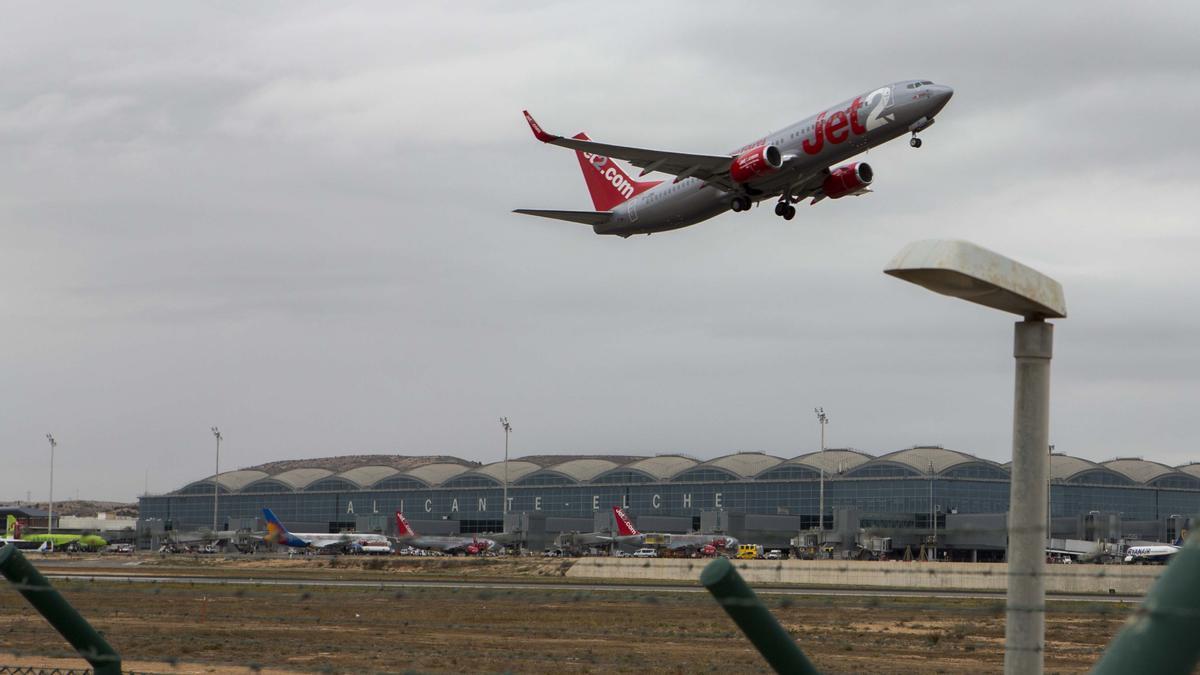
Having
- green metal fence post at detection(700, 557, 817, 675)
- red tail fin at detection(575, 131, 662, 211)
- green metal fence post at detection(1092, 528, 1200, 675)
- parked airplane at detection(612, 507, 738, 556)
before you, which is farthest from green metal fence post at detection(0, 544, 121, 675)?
parked airplane at detection(612, 507, 738, 556)

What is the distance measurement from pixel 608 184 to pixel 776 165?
15946 mm

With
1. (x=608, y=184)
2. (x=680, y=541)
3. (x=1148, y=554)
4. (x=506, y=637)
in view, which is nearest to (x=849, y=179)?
(x=608, y=184)

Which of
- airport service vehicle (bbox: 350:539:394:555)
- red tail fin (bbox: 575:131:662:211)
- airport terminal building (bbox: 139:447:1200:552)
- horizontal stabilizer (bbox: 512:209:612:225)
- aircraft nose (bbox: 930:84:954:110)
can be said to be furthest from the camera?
airport terminal building (bbox: 139:447:1200:552)

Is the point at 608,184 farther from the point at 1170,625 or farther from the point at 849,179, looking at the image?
the point at 1170,625

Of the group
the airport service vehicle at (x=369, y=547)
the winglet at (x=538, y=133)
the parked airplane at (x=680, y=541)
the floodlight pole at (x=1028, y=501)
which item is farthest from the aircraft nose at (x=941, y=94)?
the airport service vehicle at (x=369, y=547)

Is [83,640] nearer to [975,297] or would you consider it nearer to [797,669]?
[797,669]

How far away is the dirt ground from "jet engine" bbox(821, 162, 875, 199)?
55.5ft

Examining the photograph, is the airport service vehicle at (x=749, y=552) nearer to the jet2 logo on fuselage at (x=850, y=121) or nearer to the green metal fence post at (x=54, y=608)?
the jet2 logo on fuselage at (x=850, y=121)

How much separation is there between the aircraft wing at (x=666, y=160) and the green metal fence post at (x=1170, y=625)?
3980cm

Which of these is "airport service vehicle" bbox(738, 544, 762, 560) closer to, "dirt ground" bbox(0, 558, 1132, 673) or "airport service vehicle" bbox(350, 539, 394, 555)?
"airport service vehicle" bbox(350, 539, 394, 555)

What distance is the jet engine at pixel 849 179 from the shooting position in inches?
1785

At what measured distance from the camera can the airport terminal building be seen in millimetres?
119500

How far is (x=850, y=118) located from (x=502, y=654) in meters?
24.1

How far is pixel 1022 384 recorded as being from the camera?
6723 mm
